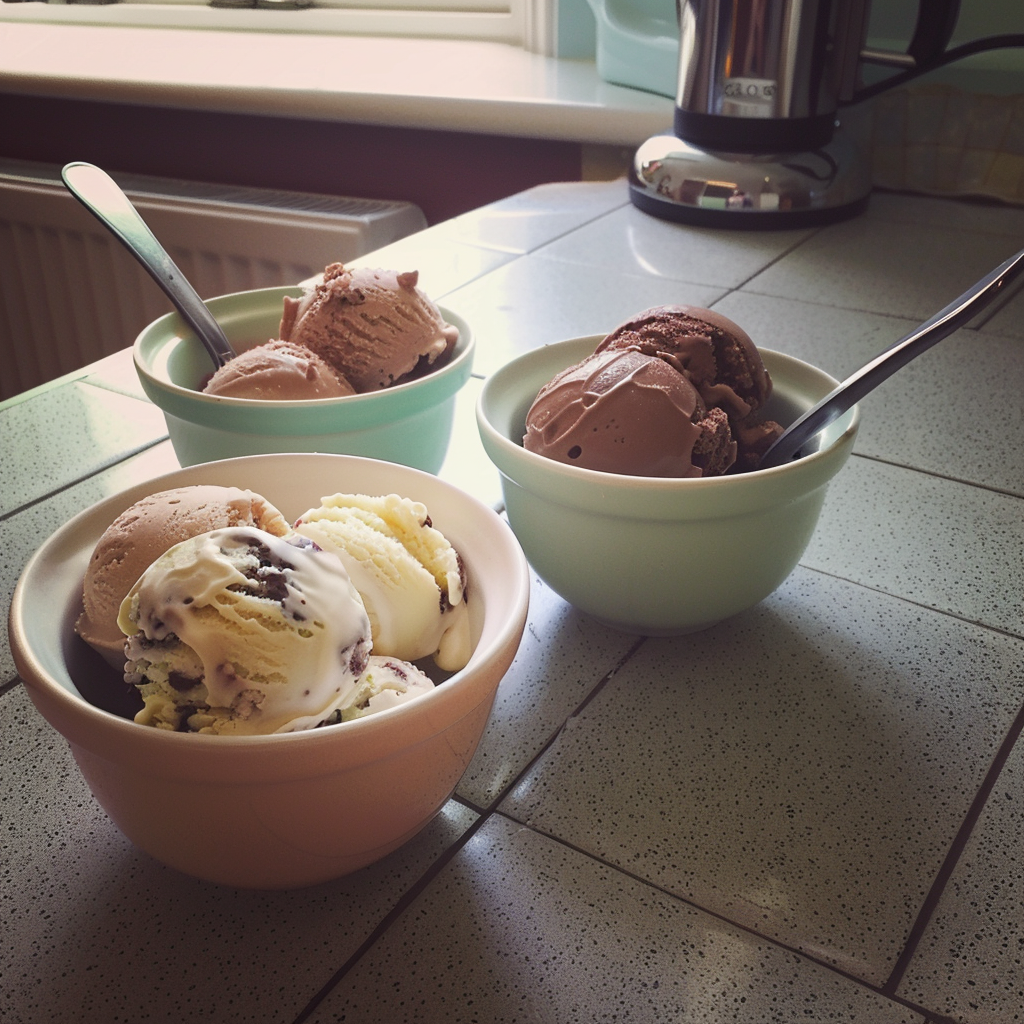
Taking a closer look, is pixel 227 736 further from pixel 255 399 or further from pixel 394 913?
pixel 255 399

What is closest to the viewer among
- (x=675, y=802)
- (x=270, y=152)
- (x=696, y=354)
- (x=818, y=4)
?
(x=675, y=802)

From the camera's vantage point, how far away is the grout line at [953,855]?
0.39 meters

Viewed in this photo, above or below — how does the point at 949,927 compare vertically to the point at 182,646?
below

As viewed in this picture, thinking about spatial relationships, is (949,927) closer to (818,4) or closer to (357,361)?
(357,361)

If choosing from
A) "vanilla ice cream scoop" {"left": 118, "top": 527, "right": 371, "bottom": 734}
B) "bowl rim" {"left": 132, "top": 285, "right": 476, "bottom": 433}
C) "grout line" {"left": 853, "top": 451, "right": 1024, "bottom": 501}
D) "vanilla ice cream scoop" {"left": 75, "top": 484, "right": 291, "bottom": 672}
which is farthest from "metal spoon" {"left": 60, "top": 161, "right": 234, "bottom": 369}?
"grout line" {"left": 853, "top": 451, "right": 1024, "bottom": 501}

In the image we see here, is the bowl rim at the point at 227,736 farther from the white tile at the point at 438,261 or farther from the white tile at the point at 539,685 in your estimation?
the white tile at the point at 438,261

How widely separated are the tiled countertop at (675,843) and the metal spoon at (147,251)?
145 mm

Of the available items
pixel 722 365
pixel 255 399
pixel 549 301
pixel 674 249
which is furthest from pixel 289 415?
pixel 674 249

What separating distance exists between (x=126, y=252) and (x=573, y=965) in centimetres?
211

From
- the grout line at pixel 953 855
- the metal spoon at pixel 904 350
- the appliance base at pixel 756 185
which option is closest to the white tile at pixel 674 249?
the appliance base at pixel 756 185

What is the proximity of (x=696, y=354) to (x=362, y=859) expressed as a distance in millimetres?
366

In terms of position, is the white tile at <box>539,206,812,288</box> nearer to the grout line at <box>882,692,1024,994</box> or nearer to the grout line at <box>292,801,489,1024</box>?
the grout line at <box>882,692,1024,994</box>

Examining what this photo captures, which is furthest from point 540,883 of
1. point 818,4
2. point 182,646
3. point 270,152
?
point 270,152

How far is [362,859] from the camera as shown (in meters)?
0.39
